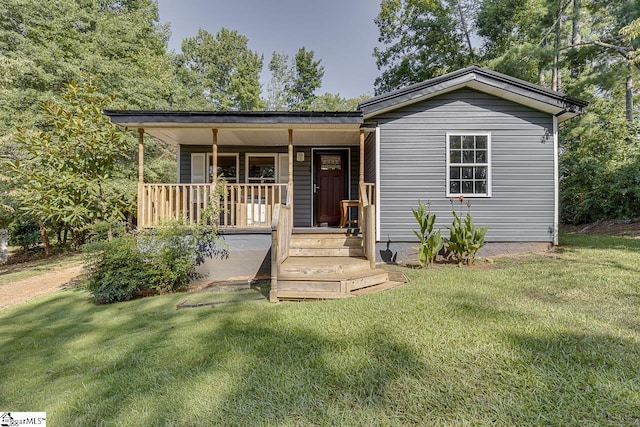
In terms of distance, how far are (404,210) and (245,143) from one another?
4.78m

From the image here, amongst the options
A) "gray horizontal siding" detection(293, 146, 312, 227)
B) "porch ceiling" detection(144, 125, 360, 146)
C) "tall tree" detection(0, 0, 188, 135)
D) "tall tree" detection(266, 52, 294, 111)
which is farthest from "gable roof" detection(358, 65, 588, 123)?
"tall tree" detection(266, 52, 294, 111)

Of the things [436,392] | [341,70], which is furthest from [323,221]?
[341,70]

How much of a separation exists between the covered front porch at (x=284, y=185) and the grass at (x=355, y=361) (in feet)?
2.82

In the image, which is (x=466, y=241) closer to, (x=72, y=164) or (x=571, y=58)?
(x=72, y=164)

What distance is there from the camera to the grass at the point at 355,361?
1.91 metres

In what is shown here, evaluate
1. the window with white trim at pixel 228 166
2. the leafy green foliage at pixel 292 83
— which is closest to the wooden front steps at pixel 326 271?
the window with white trim at pixel 228 166

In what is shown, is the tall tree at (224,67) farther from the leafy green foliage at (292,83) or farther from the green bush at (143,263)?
the green bush at (143,263)

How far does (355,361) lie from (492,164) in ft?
21.0

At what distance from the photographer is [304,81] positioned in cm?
2520

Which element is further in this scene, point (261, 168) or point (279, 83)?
point (279, 83)

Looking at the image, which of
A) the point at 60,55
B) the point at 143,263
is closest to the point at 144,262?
the point at 143,263

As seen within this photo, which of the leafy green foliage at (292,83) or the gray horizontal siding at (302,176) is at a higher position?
the leafy green foliage at (292,83)

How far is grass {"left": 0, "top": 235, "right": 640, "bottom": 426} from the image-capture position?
6.26ft

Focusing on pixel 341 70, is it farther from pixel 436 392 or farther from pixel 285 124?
pixel 436 392
